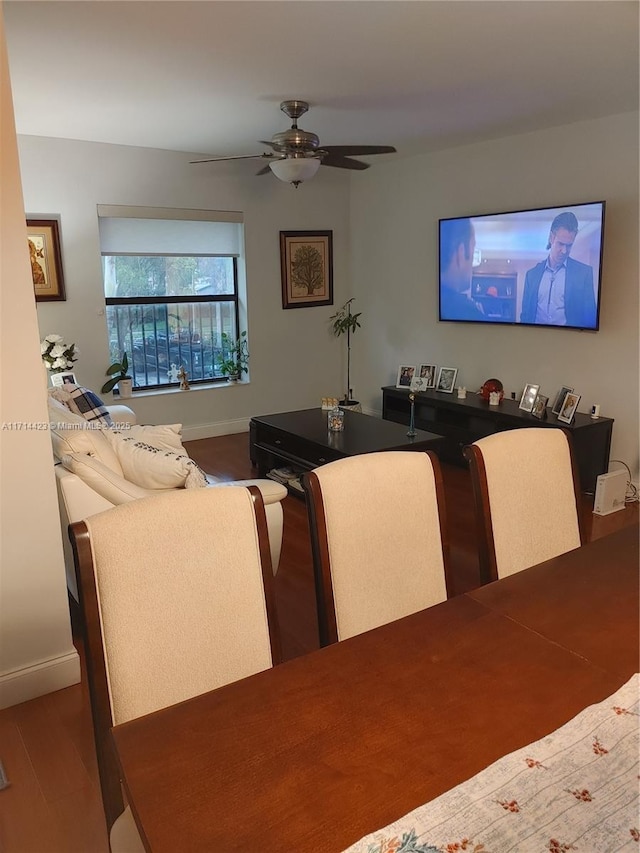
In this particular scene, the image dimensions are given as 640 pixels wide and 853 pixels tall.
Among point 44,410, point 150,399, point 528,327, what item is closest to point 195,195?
point 150,399

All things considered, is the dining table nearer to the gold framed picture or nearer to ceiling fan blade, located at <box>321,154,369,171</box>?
ceiling fan blade, located at <box>321,154,369,171</box>

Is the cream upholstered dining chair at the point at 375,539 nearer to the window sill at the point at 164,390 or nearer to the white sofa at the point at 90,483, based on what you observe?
the white sofa at the point at 90,483

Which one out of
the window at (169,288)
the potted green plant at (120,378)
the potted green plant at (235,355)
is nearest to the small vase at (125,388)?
the potted green plant at (120,378)

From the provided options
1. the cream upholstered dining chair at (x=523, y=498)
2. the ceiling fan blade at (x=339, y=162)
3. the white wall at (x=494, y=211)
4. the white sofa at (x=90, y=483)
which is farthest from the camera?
the white wall at (x=494, y=211)

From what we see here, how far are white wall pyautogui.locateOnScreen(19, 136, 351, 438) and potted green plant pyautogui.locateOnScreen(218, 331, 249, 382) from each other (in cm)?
9

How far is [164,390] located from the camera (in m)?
5.66

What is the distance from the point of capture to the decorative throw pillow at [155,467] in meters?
2.66

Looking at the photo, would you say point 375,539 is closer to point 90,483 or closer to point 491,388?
point 90,483

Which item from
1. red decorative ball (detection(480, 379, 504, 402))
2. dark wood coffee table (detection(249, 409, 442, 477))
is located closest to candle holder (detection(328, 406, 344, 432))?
dark wood coffee table (detection(249, 409, 442, 477))

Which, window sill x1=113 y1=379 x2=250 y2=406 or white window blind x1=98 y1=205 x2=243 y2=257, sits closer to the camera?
white window blind x1=98 y1=205 x2=243 y2=257

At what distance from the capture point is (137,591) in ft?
4.41

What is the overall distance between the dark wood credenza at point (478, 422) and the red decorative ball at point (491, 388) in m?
0.06

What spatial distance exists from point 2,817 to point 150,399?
13.2ft

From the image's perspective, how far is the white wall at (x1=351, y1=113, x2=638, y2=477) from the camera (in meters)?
4.14
